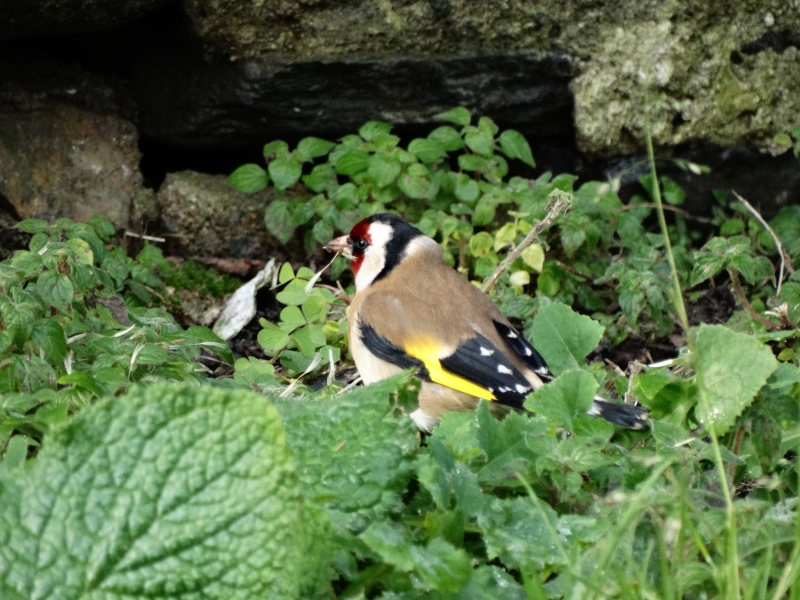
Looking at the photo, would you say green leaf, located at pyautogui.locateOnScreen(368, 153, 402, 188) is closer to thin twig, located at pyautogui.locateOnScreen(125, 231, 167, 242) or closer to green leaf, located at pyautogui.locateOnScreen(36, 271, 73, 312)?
thin twig, located at pyautogui.locateOnScreen(125, 231, 167, 242)

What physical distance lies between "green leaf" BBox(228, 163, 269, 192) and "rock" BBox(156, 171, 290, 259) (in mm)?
162

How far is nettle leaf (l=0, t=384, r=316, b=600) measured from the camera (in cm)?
153

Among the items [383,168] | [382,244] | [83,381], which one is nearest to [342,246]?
[382,244]

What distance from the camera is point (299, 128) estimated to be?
4477mm

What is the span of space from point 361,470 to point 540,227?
1971mm

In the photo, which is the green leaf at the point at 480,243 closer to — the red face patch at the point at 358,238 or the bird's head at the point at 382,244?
the bird's head at the point at 382,244

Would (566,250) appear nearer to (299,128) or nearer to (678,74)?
(678,74)

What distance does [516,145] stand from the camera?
171 inches

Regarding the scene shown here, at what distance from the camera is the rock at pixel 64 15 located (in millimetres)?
3662

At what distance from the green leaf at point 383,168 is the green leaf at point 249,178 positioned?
0.54 m

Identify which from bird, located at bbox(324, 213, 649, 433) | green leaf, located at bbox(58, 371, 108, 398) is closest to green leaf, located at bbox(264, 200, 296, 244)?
bird, located at bbox(324, 213, 649, 433)

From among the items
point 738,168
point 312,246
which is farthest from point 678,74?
point 312,246

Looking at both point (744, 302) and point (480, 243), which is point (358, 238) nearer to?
point (480, 243)

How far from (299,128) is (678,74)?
5.63ft
